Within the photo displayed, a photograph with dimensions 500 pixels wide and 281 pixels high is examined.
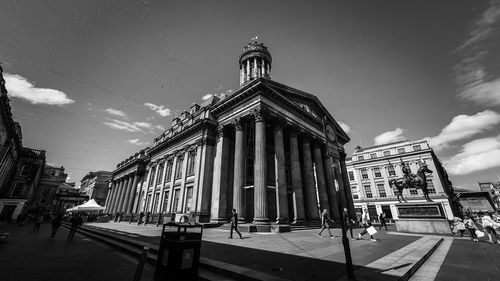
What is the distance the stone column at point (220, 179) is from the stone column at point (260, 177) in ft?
15.3

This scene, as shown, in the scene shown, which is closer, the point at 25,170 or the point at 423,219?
the point at 423,219


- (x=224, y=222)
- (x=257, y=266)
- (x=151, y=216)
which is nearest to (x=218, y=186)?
(x=224, y=222)

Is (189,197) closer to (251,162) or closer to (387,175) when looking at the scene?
(251,162)

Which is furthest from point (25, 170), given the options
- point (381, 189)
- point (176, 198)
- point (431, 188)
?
point (431, 188)

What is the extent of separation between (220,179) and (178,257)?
1521cm

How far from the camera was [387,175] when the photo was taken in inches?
1636

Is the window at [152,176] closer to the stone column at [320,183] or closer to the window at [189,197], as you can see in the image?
the window at [189,197]

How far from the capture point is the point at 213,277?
14.8 ft

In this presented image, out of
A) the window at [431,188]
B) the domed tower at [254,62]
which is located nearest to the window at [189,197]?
the domed tower at [254,62]

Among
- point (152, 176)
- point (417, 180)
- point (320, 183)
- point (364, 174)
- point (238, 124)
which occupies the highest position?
point (238, 124)

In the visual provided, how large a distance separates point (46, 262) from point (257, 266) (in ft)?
20.9

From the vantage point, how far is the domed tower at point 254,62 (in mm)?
32031

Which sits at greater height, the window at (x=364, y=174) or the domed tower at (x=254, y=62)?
the domed tower at (x=254, y=62)

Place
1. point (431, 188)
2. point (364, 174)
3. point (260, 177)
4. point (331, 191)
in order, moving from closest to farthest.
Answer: point (260, 177)
point (331, 191)
point (431, 188)
point (364, 174)
